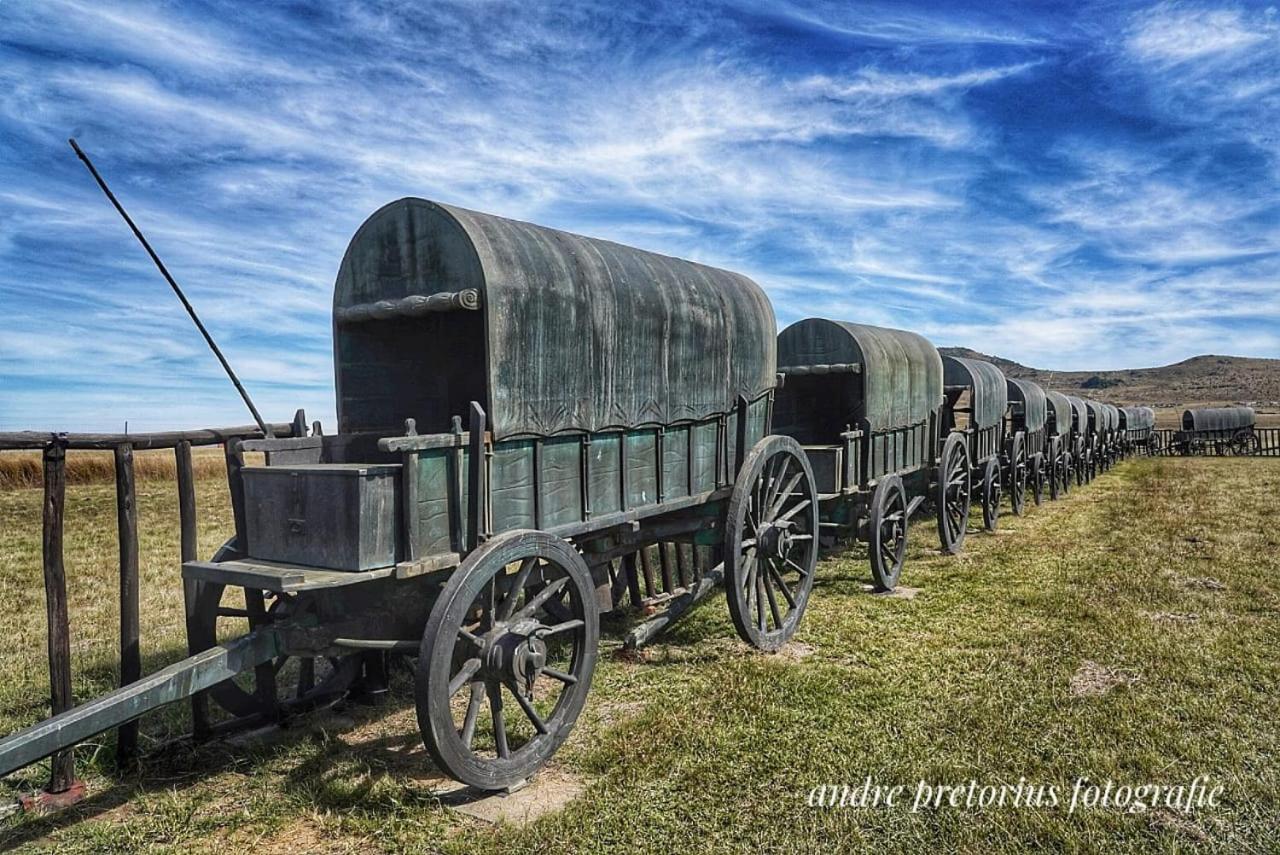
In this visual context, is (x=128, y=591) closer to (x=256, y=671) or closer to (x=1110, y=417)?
(x=256, y=671)

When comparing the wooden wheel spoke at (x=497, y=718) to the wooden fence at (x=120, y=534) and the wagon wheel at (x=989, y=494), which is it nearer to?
the wooden fence at (x=120, y=534)

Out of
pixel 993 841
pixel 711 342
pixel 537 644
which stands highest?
pixel 711 342

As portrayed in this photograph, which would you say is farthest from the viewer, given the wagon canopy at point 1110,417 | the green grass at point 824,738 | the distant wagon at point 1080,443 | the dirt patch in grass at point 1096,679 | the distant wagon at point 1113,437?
the distant wagon at point 1113,437

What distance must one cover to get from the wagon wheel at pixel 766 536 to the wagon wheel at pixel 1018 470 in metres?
7.72

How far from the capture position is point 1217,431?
33438 millimetres

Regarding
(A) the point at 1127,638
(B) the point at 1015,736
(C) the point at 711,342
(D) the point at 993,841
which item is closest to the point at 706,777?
(D) the point at 993,841

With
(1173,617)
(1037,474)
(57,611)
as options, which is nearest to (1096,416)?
(1037,474)

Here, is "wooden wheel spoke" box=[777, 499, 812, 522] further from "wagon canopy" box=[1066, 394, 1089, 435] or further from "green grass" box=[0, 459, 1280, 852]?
"wagon canopy" box=[1066, 394, 1089, 435]

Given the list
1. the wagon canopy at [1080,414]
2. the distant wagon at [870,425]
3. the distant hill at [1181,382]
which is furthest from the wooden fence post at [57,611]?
the distant hill at [1181,382]

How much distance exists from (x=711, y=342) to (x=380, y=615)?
3.12 meters

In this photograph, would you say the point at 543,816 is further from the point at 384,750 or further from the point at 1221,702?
the point at 1221,702

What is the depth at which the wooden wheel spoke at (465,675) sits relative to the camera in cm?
372

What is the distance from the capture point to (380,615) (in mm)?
4363

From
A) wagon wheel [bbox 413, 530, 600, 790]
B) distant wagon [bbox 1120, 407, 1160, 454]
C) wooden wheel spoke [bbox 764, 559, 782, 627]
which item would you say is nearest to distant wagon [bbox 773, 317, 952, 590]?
wooden wheel spoke [bbox 764, 559, 782, 627]
